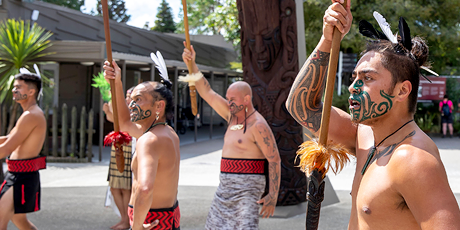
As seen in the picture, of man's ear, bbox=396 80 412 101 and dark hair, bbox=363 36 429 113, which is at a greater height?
dark hair, bbox=363 36 429 113

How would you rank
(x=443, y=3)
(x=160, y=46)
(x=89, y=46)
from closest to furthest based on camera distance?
(x=89, y=46) < (x=443, y=3) < (x=160, y=46)

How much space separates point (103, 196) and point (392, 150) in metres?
6.38

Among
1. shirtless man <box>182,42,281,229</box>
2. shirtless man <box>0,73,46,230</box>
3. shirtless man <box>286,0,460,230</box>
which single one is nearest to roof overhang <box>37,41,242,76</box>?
shirtless man <box>0,73,46,230</box>

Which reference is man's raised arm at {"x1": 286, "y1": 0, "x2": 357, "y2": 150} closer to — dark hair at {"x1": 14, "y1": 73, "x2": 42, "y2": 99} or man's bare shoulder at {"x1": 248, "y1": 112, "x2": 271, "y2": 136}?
man's bare shoulder at {"x1": 248, "y1": 112, "x2": 271, "y2": 136}

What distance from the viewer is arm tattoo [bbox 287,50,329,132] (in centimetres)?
210

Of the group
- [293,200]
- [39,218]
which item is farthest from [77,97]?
[293,200]

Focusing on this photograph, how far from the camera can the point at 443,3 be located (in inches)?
677

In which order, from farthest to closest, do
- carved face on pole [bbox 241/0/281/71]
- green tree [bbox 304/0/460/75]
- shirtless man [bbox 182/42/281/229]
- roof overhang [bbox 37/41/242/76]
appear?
green tree [bbox 304/0/460/75]
roof overhang [bbox 37/41/242/76]
carved face on pole [bbox 241/0/281/71]
shirtless man [bbox 182/42/281/229]

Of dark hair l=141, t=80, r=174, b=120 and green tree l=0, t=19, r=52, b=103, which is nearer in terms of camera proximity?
dark hair l=141, t=80, r=174, b=120

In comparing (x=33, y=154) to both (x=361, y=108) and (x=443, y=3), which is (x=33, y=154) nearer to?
(x=361, y=108)

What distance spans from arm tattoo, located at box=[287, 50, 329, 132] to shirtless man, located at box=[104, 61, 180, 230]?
3.89ft

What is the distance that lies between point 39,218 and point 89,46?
603cm

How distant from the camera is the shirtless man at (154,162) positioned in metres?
2.83

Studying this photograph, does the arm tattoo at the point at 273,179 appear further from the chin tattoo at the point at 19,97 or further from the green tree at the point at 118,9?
the green tree at the point at 118,9
